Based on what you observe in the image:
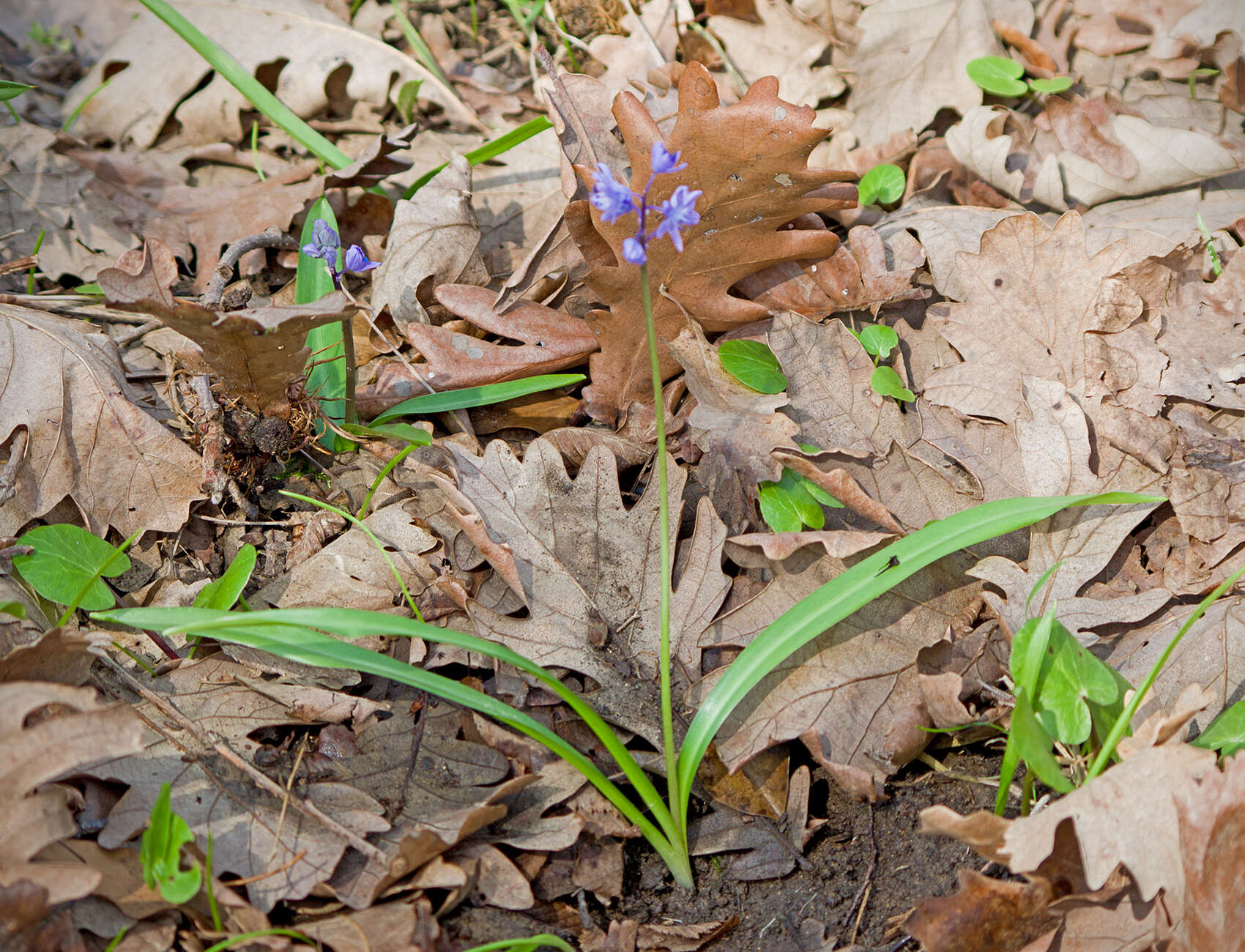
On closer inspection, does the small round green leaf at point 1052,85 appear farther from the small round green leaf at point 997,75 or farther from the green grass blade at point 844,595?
the green grass blade at point 844,595

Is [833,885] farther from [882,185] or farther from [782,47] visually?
[782,47]

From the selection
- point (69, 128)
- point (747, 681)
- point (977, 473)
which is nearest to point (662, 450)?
point (747, 681)

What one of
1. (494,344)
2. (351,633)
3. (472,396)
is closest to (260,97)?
(494,344)

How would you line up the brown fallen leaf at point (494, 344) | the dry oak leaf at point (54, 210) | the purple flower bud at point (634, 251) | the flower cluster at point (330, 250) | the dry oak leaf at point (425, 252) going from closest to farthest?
the purple flower bud at point (634, 251), the flower cluster at point (330, 250), the brown fallen leaf at point (494, 344), the dry oak leaf at point (425, 252), the dry oak leaf at point (54, 210)

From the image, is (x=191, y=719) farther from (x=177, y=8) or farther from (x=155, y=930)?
(x=177, y=8)

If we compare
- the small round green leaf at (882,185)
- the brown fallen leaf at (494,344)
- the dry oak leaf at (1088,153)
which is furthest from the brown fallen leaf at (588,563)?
the dry oak leaf at (1088,153)

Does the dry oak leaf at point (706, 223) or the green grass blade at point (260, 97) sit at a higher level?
the green grass blade at point (260, 97)

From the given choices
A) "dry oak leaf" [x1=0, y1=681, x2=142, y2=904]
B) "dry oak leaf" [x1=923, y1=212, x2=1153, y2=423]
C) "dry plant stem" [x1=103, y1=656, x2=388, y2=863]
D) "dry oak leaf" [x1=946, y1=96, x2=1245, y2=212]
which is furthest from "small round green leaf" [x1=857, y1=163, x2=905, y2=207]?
"dry oak leaf" [x1=0, y1=681, x2=142, y2=904]
